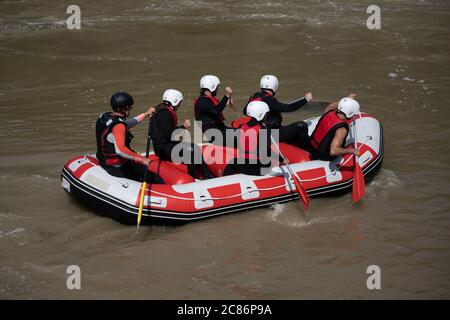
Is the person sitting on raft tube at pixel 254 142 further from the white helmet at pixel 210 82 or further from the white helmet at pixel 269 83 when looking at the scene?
the white helmet at pixel 269 83

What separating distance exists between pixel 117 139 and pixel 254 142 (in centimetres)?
135

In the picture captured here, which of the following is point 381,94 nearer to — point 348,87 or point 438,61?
point 348,87

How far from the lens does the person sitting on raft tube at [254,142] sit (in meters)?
6.04

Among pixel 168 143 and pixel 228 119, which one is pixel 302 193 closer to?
pixel 168 143

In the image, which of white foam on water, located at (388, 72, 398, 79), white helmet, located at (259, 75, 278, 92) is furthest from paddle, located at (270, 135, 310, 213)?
white foam on water, located at (388, 72, 398, 79)

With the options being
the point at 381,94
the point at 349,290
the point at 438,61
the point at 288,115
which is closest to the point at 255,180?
the point at 349,290

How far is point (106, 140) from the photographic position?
19.1 ft

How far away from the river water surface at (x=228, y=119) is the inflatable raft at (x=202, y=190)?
16 centimetres

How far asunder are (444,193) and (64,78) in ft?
23.5

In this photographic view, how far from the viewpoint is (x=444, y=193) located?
6.66 metres

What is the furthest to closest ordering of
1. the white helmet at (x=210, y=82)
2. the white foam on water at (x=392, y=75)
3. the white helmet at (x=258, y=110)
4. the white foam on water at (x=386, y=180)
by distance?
the white foam on water at (x=392, y=75) → the white foam on water at (x=386, y=180) → the white helmet at (x=210, y=82) → the white helmet at (x=258, y=110)

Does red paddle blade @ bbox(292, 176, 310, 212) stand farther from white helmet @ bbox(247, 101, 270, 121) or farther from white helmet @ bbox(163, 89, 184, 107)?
white helmet @ bbox(163, 89, 184, 107)

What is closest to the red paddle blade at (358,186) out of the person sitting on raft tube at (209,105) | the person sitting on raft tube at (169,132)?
the person sitting on raft tube at (209,105)
